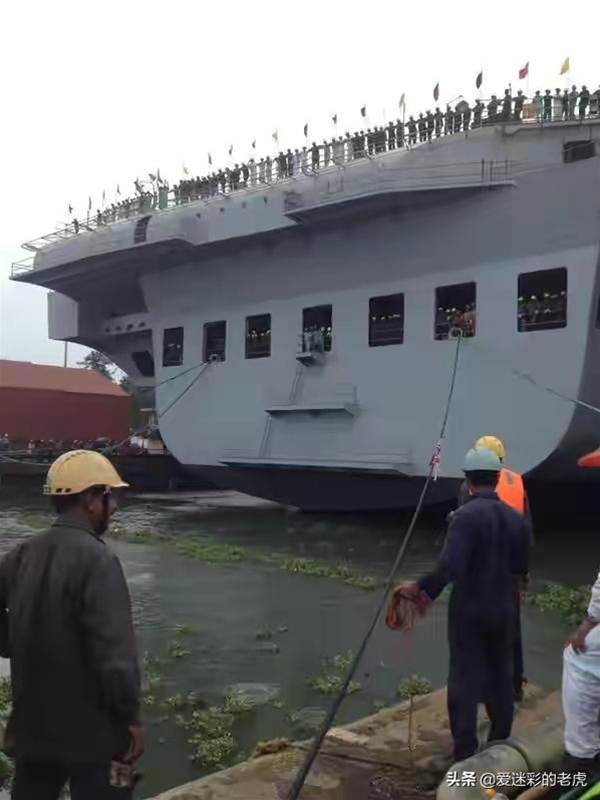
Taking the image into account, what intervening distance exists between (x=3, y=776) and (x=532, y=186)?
13.4 m

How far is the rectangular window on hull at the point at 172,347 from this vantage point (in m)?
21.5

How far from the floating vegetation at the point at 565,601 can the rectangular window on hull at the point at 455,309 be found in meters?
6.45

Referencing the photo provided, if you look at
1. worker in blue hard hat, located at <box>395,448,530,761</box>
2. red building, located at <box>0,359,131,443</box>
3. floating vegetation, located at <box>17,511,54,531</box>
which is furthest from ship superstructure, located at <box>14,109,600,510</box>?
worker in blue hard hat, located at <box>395,448,530,761</box>

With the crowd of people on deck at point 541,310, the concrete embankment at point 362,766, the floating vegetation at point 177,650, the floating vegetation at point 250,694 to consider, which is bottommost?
the floating vegetation at point 177,650

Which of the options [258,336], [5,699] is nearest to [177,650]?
[5,699]

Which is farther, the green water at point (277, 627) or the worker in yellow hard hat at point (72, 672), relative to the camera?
the green water at point (277, 627)

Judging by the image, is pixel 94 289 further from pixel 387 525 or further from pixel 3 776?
pixel 3 776

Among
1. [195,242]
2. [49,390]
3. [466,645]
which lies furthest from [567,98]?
[49,390]

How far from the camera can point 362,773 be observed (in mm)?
3969

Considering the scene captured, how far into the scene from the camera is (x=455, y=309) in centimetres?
1611

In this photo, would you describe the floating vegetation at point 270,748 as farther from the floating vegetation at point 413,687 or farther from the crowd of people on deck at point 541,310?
the crowd of people on deck at point 541,310

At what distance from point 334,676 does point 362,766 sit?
2.58 m

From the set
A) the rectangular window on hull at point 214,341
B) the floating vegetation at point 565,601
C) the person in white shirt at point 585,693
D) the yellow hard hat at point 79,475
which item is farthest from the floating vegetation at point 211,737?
the rectangular window on hull at point 214,341

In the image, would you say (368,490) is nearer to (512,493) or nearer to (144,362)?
(144,362)
